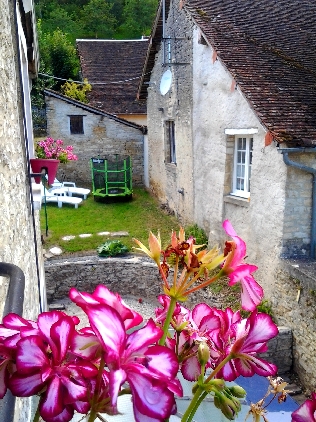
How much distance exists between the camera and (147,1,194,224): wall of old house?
35.2 feet

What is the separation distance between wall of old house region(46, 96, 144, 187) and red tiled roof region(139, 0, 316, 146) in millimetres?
6596

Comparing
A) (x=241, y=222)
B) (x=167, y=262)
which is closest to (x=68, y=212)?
(x=241, y=222)

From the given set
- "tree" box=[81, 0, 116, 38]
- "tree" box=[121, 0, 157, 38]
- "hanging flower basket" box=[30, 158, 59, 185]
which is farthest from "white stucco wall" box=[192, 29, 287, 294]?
"tree" box=[121, 0, 157, 38]

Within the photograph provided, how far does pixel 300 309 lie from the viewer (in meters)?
7.07

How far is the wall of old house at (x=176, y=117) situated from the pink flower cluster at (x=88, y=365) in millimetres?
10353

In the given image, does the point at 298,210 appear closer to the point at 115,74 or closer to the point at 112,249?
the point at 112,249

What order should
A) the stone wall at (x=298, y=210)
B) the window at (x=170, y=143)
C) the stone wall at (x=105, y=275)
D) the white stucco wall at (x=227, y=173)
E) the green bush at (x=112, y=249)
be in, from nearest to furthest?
the stone wall at (x=298, y=210), the white stucco wall at (x=227, y=173), the stone wall at (x=105, y=275), the green bush at (x=112, y=249), the window at (x=170, y=143)

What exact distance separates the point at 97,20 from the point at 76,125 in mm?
29459

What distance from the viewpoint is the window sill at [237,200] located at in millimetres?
8391

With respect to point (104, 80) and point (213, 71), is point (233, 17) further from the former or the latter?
point (104, 80)

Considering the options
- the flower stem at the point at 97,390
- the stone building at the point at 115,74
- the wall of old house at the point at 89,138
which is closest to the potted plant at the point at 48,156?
the flower stem at the point at 97,390

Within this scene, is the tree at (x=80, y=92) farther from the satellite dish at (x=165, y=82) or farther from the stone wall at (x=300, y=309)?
the stone wall at (x=300, y=309)

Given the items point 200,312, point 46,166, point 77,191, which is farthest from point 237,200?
point 200,312

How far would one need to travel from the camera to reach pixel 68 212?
1334 cm
